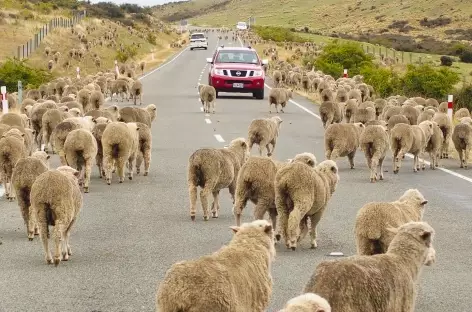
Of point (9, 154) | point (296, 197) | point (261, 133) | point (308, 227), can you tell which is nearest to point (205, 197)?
point (308, 227)

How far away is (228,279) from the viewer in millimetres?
6891

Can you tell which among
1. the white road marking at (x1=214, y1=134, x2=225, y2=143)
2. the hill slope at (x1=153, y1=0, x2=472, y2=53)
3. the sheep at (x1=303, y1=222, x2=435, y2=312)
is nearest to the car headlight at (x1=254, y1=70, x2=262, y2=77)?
the white road marking at (x1=214, y1=134, x2=225, y2=143)

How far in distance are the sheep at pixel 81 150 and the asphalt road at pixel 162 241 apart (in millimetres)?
428

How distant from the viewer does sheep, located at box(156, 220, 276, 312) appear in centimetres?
653

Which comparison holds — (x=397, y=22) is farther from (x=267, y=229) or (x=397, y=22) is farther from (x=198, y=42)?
(x=267, y=229)

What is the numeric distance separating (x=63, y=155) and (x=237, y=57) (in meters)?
25.0

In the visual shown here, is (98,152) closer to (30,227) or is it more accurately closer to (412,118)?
(30,227)

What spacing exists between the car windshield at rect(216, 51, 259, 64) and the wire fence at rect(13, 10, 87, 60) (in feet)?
68.8

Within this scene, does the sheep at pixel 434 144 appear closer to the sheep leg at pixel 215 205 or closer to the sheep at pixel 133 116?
the sheep at pixel 133 116

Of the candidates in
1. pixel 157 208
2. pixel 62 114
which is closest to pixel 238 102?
pixel 62 114

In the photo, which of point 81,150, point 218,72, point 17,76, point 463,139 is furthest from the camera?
point 17,76

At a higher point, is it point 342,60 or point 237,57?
point 237,57

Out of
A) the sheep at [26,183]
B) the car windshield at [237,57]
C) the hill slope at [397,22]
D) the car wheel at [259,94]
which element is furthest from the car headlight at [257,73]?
the hill slope at [397,22]

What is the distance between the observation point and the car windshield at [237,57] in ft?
132
